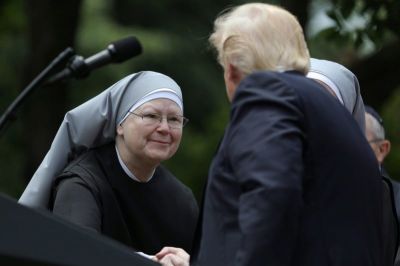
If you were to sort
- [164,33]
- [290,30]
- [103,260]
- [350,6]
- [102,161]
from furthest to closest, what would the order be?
[164,33], [350,6], [102,161], [290,30], [103,260]

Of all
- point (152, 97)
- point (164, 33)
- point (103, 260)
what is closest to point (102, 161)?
point (152, 97)

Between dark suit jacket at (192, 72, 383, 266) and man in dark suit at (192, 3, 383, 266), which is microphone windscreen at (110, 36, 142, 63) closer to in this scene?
man in dark suit at (192, 3, 383, 266)

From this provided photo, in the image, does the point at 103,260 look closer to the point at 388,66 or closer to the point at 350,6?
the point at 350,6

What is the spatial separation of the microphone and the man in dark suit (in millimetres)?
2747

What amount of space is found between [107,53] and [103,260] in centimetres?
354

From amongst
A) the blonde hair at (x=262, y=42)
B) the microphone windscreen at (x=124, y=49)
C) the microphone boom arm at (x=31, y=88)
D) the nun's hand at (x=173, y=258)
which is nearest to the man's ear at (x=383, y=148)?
the microphone windscreen at (x=124, y=49)

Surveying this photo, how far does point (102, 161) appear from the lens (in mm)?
5754

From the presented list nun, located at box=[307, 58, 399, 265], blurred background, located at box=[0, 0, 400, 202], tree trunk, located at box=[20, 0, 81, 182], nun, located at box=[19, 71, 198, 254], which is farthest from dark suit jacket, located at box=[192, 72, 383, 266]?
tree trunk, located at box=[20, 0, 81, 182]

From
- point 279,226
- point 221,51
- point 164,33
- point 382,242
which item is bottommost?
point 164,33

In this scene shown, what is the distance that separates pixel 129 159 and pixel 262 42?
1.62 m

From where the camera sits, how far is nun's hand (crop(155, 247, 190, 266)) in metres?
4.95

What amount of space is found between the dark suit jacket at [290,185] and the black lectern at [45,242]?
52cm

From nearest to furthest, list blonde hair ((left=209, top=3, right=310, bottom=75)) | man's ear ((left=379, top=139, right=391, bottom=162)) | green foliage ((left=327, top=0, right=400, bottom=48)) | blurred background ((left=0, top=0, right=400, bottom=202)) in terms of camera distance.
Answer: blonde hair ((left=209, top=3, right=310, bottom=75)) < man's ear ((left=379, top=139, right=391, bottom=162)) < green foliage ((left=327, top=0, right=400, bottom=48)) < blurred background ((left=0, top=0, right=400, bottom=202))

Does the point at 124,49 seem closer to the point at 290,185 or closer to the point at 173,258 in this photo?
the point at 173,258
